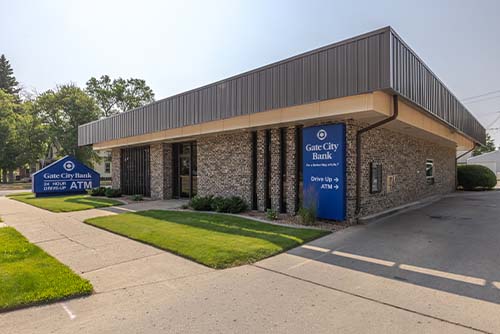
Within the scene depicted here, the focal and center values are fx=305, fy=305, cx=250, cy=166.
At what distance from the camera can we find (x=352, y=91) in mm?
7566

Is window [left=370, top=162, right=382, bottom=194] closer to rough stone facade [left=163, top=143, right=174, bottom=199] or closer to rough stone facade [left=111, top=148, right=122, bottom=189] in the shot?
rough stone facade [left=163, top=143, right=174, bottom=199]

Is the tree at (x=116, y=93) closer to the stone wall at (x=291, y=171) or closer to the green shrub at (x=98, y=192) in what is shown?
the green shrub at (x=98, y=192)

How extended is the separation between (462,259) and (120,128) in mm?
16836

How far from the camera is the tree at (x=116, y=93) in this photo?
4581 centimetres

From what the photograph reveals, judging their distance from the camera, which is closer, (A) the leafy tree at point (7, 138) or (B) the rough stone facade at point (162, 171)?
(B) the rough stone facade at point (162, 171)

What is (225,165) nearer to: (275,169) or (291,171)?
(275,169)

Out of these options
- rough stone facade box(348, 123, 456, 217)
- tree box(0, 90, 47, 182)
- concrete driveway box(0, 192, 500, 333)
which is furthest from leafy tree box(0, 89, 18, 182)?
rough stone facade box(348, 123, 456, 217)

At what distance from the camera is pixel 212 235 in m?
7.41

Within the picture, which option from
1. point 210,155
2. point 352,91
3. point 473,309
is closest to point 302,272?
point 473,309

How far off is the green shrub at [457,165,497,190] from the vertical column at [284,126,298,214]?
19.1 meters

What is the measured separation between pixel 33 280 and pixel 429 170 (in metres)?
17.2

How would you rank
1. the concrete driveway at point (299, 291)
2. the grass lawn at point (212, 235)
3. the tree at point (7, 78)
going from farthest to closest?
the tree at point (7, 78)
the grass lawn at point (212, 235)
the concrete driveway at point (299, 291)

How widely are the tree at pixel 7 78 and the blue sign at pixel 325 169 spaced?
7196cm

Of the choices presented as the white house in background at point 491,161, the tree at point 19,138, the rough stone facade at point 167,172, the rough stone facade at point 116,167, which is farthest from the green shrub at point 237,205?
the white house in background at point 491,161
